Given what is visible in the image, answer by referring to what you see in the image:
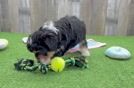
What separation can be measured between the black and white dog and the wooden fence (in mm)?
699

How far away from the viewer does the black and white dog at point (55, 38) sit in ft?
4.45

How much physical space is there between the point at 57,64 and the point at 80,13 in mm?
964

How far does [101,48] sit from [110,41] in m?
0.22

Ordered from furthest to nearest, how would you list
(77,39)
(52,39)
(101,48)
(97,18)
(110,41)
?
1. (97,18)
2. (110,41)
3. (101,48)
4. (77,39)
5. (52,39)

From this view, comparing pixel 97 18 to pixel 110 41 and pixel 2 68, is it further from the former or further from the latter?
pixel 2 68

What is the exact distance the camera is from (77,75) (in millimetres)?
1501

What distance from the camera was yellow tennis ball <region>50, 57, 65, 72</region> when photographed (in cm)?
146

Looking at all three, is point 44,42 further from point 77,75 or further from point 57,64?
point 77,75

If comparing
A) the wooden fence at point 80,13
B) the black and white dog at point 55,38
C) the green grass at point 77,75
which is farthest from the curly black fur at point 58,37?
the wooden fence at point 80,13

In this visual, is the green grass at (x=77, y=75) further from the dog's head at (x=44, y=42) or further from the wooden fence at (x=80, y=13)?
the wooden fence at (x=80, y=13)

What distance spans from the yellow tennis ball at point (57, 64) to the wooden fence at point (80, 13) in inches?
36.9

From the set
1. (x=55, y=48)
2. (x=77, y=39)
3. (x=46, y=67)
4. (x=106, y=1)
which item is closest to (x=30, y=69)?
(x=46, y=67)

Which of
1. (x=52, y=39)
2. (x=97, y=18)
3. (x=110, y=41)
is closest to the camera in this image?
(x=52, y=39)

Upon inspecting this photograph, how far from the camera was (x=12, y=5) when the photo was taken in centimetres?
236
